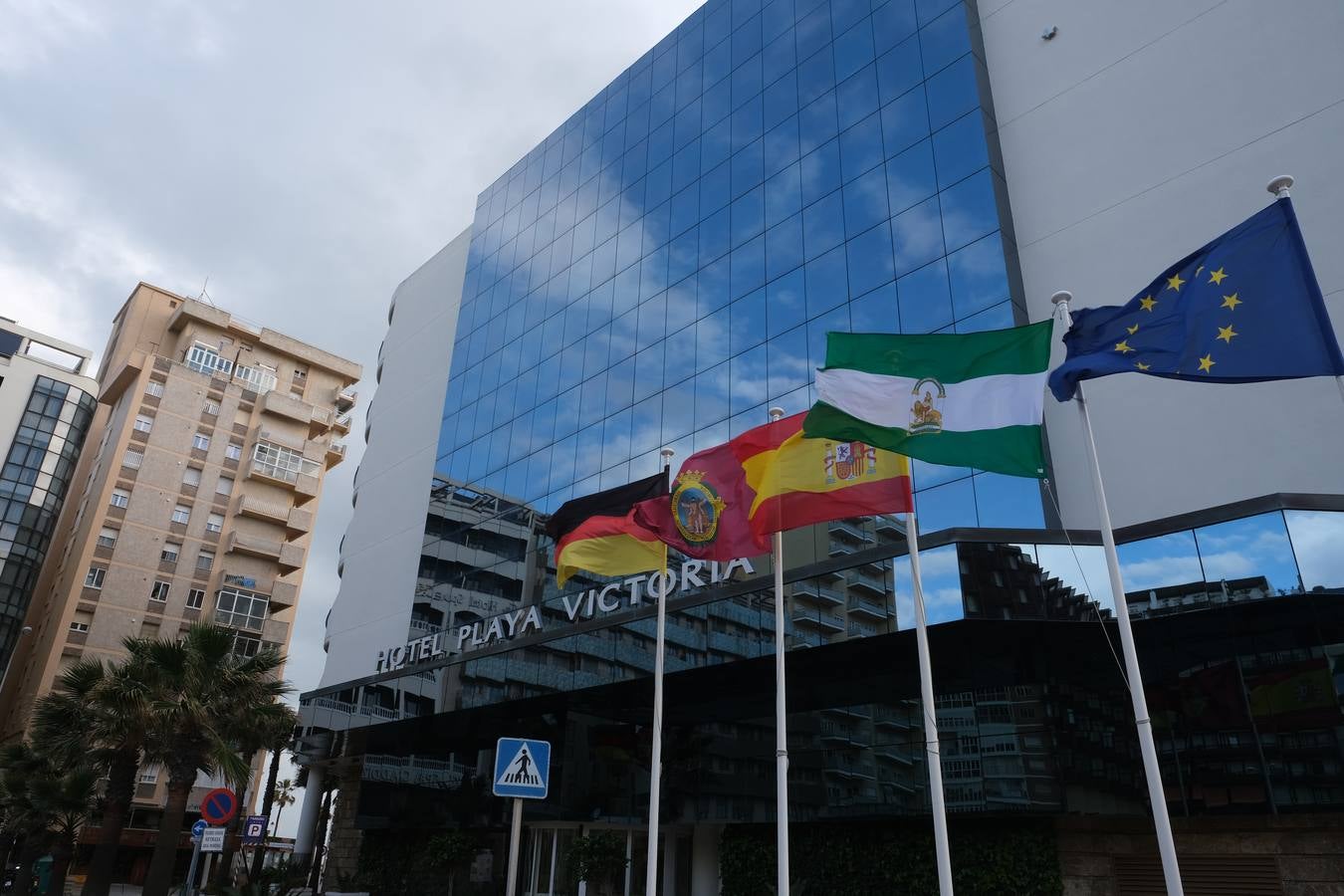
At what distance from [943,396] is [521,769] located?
22.4 ft

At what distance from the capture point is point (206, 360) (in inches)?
3115

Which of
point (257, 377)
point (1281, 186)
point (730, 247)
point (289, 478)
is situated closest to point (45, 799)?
point (730, 247)

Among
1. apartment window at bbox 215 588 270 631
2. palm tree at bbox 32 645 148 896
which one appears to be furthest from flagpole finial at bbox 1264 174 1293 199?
apartment window at bbox 215 588 270 631

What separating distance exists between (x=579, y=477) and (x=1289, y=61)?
22223mm

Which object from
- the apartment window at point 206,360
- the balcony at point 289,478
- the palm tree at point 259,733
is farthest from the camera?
the apartment window at point 206,360

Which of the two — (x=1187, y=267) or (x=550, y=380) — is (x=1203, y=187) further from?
(x=550, y=380)

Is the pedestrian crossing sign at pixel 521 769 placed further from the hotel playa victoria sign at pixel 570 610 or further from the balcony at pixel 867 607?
the balcony at pixel 867 607

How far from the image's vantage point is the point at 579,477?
3331 centimetres

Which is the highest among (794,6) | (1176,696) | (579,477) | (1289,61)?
(794,6)

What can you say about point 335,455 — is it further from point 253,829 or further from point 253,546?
point 253,829

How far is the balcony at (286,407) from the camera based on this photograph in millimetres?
79125

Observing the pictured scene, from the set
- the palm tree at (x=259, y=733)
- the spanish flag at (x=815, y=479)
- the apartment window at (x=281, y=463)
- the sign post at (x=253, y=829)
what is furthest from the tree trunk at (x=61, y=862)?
the apartment window at (x=281, y=463)

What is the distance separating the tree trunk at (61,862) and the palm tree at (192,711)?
23.8 feet

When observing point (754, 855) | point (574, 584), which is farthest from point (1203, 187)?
point (574, 584)
